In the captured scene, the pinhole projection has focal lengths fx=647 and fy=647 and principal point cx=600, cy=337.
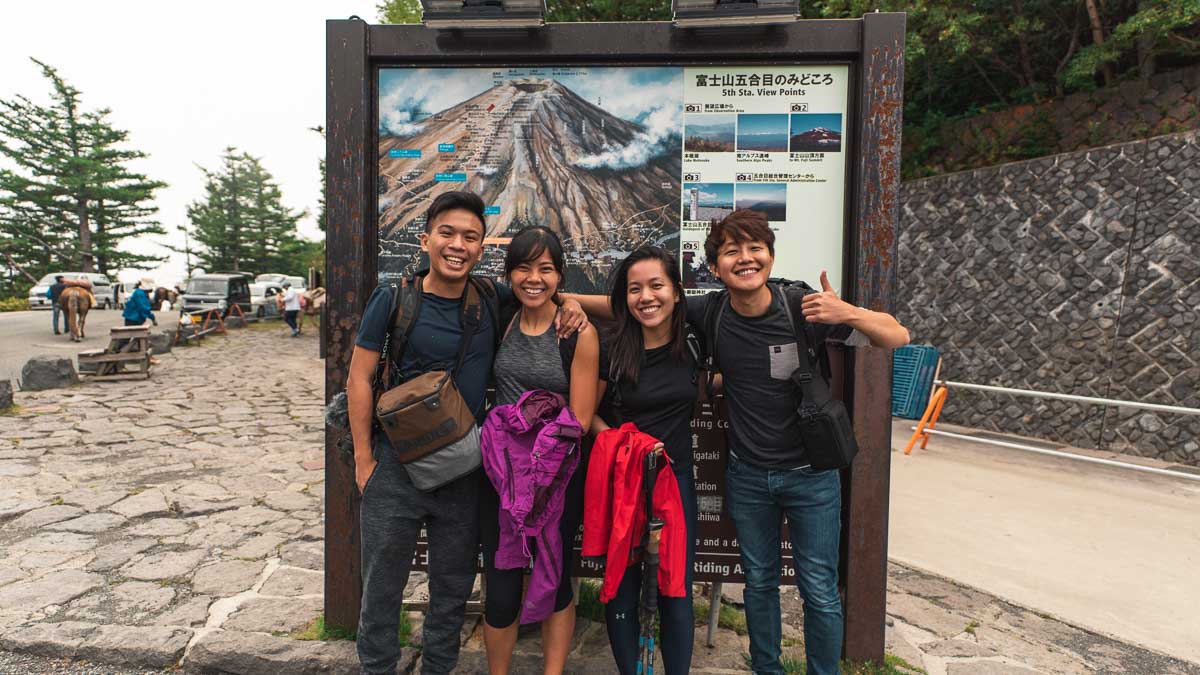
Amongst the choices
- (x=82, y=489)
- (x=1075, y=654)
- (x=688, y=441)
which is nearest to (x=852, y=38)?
(x=688, y=441)

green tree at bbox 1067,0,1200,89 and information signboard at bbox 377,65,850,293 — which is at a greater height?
green tree at bbox 1067,0,1200,89

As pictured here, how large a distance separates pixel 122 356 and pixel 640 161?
37.2ft

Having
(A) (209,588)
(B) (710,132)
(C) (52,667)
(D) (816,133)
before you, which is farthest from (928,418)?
(C) (52,667)

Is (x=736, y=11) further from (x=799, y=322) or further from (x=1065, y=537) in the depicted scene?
(x=1065, y=537)

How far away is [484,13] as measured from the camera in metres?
2.56

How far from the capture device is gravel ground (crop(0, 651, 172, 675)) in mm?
2654

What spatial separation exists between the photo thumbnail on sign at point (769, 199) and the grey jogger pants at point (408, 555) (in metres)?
1.54

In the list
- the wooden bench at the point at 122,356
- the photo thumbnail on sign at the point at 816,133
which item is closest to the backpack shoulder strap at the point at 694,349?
the photo thumbnail on sign at the point at 816,133

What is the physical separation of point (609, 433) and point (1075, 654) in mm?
2492

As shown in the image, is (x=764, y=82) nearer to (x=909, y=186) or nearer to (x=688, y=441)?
(x=688, y=441)

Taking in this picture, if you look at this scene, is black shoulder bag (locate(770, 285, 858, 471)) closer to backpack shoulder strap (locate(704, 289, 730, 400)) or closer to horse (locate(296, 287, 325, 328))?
backpack shoulder strap (locate(704, 289, 730, 400))

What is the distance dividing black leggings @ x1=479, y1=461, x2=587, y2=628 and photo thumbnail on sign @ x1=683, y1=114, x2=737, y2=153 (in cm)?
141

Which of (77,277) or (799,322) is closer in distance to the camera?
(799,322)

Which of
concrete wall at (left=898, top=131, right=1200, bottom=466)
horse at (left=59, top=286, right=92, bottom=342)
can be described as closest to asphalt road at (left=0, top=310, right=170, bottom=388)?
horse at (left=59, top=286, right=92, bottom=342)
